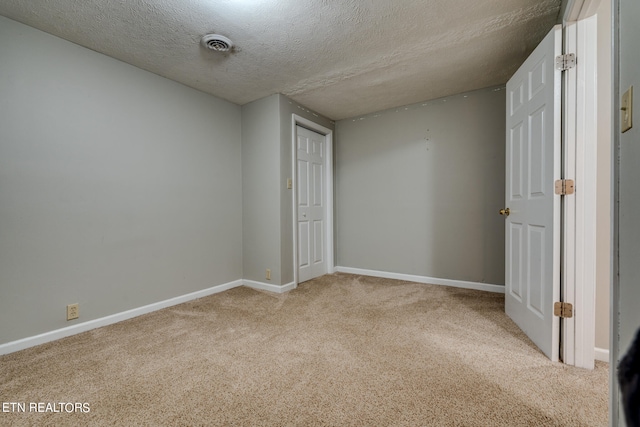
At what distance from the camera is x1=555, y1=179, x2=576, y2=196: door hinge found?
5.35 ft

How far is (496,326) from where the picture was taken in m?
2.20

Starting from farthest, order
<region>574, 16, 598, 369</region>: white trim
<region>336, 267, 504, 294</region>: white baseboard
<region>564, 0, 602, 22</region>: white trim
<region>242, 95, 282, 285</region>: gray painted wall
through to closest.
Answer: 1. <region>242, 95, 282, 285</region>: gray painted wall
2. <region>336, 267, 504, 294</region>: white baseboard
3. <region>574, 16, 598, 369</region>: white trim
4. <region>564, 0, 602, 22</region>: white trim

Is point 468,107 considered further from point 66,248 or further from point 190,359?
point 66,248

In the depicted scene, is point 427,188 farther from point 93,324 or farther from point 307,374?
point 93,324

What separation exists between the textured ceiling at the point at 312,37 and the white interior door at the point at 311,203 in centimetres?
87

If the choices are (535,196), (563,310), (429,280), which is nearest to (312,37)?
(535,196)

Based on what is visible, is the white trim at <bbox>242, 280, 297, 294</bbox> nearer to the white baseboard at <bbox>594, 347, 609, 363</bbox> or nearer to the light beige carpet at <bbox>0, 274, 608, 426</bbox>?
the light beige carpet at <bbox>0, 274, 608, 426</bbox>

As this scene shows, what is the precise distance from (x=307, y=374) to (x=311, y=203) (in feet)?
7.99

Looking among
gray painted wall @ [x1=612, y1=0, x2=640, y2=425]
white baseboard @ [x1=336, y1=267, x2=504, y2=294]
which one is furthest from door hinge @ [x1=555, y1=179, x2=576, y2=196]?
white baseboard @ [x1=336, y1=267, x2=504, y2=294]

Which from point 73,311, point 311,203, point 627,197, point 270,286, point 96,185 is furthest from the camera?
point 311,203

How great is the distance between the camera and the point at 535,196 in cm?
192

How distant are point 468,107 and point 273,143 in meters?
2.27

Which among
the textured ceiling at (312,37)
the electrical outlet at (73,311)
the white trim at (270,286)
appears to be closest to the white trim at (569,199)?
the textured ceiling at (312,37)

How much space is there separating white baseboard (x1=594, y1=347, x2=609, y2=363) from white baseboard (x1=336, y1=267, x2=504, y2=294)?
136cm
